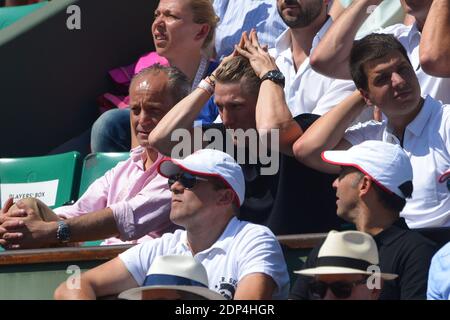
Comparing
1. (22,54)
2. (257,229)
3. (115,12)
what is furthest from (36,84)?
(257,229)

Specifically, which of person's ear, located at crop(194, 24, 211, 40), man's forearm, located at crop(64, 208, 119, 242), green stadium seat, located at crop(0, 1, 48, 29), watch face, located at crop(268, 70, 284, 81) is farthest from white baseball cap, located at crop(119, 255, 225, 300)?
green stadium seat, located at crop(0, 1, 48, 29)

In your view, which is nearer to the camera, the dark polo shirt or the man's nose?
the dark polo shirt

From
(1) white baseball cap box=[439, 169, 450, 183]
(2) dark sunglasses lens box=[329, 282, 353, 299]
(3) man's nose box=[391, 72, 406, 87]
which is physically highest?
(3) man's nose box=[391, 72, 406, 87]

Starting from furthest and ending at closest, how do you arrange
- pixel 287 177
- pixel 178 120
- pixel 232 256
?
1. pixel 178 120
2. pixel 287 177
3. pixel 232 256

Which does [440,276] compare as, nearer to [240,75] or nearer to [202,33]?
[240,75]

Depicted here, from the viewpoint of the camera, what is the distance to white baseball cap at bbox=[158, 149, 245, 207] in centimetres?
544

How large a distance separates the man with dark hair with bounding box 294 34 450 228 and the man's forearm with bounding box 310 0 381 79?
34 cm

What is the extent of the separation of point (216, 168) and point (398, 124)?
2.75ft

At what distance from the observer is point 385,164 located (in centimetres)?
515

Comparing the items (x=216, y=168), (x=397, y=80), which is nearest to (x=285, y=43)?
(x=397, y=80)

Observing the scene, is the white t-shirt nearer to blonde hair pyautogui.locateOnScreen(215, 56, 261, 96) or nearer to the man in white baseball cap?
blonde hair pyautogui.locateOnScreen(215, 56, 261, 96)

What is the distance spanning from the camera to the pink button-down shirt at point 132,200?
6176mm

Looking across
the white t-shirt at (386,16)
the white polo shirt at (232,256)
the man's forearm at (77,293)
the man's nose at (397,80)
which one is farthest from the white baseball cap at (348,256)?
the white t-shirt at (386,16)
